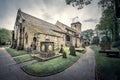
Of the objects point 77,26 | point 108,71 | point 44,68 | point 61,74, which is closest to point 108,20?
point 108,71

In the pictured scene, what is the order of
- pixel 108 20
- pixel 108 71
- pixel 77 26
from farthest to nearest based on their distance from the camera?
pixel 77 26 → pixel 108 20 → pixel 108 71

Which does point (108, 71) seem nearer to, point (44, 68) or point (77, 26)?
point (44, 68)

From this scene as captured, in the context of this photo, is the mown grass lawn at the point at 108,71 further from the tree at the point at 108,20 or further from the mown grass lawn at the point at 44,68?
the tree at the point at 108,20

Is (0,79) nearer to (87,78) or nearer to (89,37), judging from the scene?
(87,78)

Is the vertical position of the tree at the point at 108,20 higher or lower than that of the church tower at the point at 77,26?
lower

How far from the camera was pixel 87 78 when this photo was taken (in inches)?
273

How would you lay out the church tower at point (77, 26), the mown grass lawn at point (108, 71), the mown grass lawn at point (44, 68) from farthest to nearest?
the church tower at point (77, 26)
the mown grass lawn at point (44, 68)
the mown grass lawn at point (108, 71)

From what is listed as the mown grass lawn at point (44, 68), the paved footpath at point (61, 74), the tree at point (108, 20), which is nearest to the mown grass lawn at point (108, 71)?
the paved footpath at point (61, 74)

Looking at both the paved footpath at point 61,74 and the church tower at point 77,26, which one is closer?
the paved footpath at point 61,74

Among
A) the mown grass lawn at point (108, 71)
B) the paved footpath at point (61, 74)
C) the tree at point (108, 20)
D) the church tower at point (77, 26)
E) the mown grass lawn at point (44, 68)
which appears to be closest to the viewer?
the mown grass lawn at point (108, 71)

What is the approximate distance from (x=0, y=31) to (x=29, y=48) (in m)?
51.8

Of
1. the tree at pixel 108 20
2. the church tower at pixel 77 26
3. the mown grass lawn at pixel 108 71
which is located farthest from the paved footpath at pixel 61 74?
the church tower at pixel 77 26

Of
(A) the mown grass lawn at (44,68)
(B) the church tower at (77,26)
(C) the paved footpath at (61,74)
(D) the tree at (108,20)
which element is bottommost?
(C) the paved footpath at (61,74)

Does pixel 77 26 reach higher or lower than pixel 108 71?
higher
